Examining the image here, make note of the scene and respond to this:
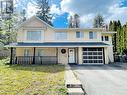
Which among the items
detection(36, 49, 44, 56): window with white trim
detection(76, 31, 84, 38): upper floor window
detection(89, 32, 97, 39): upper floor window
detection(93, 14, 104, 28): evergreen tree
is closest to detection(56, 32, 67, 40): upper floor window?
detection(76, 31, 84, 38): upper floor window

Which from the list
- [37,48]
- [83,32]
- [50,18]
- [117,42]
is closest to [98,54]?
[83,32]

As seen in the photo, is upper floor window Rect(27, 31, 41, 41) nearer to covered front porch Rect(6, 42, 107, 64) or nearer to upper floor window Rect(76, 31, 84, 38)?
covered front porch Rect(6, 42, 107, 64)

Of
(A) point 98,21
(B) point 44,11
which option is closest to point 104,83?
(B) point 44,11

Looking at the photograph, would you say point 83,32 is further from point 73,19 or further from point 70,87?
point 73,19

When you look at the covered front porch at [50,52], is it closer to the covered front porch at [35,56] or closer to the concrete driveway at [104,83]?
the covered front porch at [35,56]

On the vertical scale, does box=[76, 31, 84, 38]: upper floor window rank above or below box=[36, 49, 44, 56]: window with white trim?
above

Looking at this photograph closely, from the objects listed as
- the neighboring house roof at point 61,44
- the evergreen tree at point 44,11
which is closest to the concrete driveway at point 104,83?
the neighboring house roof at point 61,44

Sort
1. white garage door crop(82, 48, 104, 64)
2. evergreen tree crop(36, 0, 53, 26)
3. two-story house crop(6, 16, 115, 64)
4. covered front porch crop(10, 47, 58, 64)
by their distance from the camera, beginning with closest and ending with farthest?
covered front porch crop(10, 47, 58, 64), two-story house crop(6, 16, 115, 64), white garage door crop(82, 48, 104, 64), evergreen tree crop(36, 0, 53, 26)

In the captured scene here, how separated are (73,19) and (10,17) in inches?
970

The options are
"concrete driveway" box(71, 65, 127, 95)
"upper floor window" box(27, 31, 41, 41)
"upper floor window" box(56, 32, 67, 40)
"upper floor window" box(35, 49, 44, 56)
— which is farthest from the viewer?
"upper floor window" box(56, 32, 67, 40)

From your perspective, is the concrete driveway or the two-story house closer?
the concrete driveway

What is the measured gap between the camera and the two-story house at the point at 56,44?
85.4ft

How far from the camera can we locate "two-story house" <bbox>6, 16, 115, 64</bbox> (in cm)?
2602

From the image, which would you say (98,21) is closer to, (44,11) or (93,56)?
(44,11)
